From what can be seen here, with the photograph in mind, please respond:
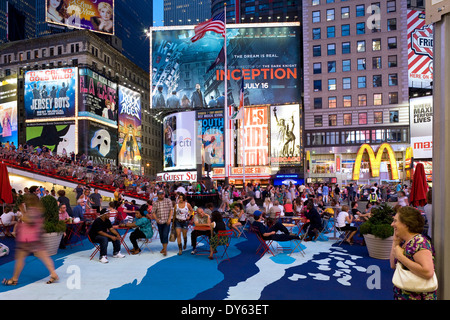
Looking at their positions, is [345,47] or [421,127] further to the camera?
[345,47]

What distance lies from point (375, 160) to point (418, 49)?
718 inches

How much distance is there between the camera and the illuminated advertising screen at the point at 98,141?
50219mm

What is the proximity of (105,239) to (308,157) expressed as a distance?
142ft

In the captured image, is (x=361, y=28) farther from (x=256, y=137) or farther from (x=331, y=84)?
(x=256, y=137)

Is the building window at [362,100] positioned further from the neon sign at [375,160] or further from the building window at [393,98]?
the neon sign at [375,160]

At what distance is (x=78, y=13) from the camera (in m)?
56.3

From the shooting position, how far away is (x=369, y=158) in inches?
1804

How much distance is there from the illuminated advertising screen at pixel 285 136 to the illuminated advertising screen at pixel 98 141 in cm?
2635

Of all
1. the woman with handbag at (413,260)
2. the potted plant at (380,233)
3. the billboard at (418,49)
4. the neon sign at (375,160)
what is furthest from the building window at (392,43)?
the woman with handbag at (413,260)

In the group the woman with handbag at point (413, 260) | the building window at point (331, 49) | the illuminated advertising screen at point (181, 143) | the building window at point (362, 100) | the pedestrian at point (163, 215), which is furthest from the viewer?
the illuminated advertising screen at point (181, 143)

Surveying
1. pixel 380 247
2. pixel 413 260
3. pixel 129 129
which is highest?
pixel 129 129

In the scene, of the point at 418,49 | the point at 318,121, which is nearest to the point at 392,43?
the point at 418,49
